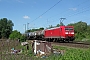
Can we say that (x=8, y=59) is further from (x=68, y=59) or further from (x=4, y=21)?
(x=4, y=21)

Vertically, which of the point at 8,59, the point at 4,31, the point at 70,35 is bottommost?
the point at 8,59

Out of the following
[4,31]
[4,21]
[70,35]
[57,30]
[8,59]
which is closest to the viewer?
[8,59]

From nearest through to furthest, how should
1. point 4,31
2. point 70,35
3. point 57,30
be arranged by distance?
point 70,35 < point 57,30 < point 4,31

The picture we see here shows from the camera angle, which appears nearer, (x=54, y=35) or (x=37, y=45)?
(x=37, y=45)

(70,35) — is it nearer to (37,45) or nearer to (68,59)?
(37,45)

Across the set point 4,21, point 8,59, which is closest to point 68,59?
point 8,59

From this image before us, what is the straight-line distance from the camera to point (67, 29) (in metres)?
36.7

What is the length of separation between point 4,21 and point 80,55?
365 feet

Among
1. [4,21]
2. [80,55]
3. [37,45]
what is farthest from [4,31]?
[80,55]

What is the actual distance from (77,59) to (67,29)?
30520mm

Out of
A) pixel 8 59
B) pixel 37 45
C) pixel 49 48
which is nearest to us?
pixel 8 59

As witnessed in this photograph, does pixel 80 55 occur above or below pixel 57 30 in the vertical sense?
below

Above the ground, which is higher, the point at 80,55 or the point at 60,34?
the point at 60,34

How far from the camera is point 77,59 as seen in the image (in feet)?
20.8
